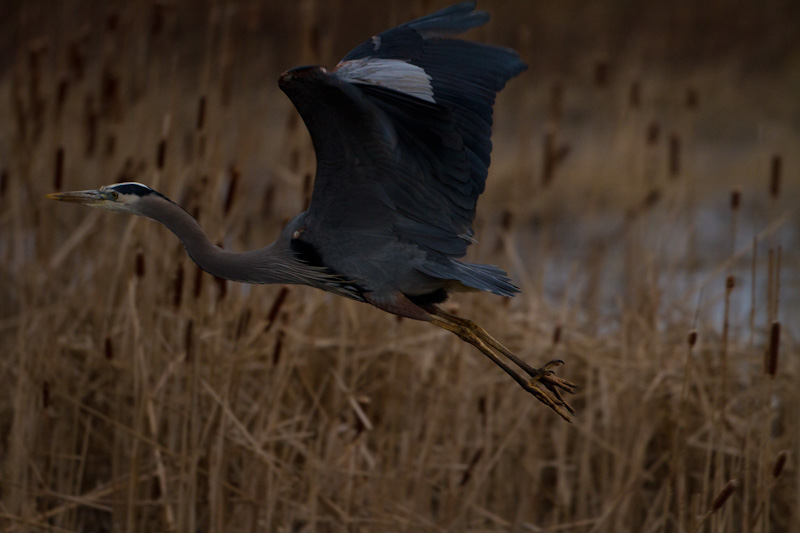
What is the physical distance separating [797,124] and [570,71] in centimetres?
207

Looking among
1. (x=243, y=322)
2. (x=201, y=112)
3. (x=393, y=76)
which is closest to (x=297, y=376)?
(x=243, y=322)

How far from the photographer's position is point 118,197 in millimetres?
2131

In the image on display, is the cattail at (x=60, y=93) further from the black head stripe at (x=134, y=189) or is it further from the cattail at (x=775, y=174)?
the cattail at (x=775, y=174)

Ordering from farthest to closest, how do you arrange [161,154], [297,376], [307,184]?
[297,376] < [307,184] < [161,154]

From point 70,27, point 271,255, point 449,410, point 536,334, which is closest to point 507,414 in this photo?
point 449,410

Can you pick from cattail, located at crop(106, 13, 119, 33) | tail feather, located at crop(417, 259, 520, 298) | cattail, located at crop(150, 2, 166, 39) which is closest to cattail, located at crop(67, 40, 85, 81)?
cattail, located at crop(106, 13, 119, 33)

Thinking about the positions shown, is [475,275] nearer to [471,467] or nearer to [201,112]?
[471,467]

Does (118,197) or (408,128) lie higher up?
(408,128)

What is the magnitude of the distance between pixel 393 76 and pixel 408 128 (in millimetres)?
141

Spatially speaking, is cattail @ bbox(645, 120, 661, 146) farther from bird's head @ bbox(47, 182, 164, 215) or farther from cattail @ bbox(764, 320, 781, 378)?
bird's head @ bbox(47, 182, 164, 215)

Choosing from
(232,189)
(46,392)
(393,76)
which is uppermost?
(393,76)

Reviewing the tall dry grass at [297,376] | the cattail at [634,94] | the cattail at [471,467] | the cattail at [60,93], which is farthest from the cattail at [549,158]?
the cattail at [60,93]

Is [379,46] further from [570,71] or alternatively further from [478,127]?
[570,71]

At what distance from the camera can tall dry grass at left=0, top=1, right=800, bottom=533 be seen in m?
2.53
